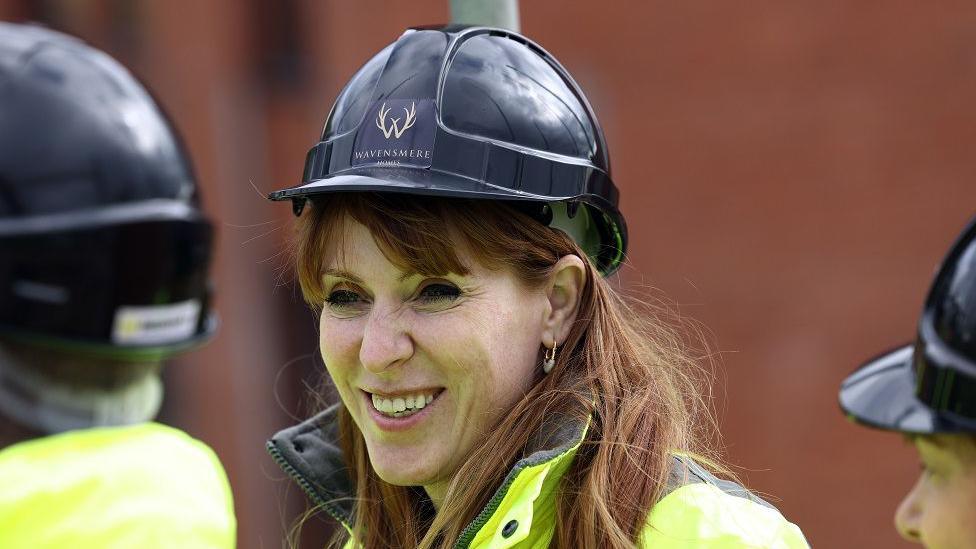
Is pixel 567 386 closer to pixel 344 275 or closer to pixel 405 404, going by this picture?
pixel 405 404

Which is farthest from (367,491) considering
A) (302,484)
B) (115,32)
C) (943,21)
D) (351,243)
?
(115,32)

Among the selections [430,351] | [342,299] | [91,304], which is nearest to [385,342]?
[430,351]

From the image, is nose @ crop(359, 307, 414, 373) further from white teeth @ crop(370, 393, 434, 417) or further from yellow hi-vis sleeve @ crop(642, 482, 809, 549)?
yellow hi-vis sleeve @ crop(642, 482, 809, 549)

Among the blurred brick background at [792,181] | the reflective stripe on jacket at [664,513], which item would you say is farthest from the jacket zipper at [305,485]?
the blurred brick background at [792,181]

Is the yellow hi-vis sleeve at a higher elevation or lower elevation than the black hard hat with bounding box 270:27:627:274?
lower

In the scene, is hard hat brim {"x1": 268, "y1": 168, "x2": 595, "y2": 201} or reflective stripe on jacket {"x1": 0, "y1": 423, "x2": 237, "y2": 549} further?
hard hat brim {"x1": 268, "y1": 168, "x2": 595, "y2": 201}

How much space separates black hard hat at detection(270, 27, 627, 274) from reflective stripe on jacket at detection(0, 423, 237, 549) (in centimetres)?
65

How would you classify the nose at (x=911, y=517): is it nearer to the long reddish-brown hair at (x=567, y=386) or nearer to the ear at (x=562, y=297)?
the long reddish-brown hair at (x=567, y=386)

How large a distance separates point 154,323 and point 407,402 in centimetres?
55

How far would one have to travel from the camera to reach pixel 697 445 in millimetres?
2793

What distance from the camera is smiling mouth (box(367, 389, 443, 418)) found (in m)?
2.69

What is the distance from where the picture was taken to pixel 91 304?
2516 millimetres

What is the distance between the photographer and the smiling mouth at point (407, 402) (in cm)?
269

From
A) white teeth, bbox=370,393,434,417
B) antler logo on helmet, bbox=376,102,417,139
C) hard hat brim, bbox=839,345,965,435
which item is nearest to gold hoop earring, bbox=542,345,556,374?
white teeth, bbox=370,393,434,417
